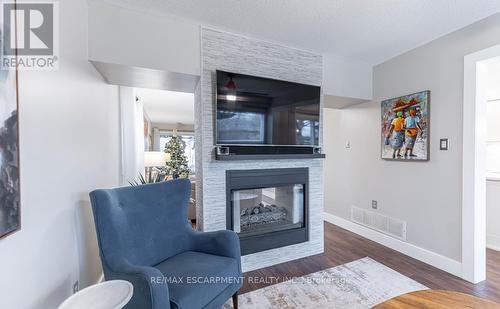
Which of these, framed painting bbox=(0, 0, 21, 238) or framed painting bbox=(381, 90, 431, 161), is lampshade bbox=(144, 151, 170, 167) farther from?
framed painting bbox=(381, 90, 431, 161)

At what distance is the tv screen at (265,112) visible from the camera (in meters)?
2.17

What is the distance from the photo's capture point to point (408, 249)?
2.65 m

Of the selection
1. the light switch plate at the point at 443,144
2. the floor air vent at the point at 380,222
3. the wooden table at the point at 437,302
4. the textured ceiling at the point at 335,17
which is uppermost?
the textured ceiling at the point at 335,17

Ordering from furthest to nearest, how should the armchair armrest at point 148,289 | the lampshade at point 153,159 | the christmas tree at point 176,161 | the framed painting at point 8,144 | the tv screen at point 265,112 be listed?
the christmas tree at point 176,161, the lampshade at point 153,159, the tv screen at point 265,112, the armchair armrest at point 148,289, the framed painting at point 8,144

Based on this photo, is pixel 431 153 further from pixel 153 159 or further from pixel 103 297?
pixel 153 159

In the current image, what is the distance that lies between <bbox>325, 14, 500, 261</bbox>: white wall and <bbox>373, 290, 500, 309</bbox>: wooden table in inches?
58.0

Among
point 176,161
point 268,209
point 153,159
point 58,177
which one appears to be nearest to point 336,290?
point 268,209

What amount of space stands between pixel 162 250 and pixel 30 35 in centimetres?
144

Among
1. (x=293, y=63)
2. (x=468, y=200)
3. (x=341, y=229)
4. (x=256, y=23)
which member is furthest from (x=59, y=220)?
(x=341, y=229)

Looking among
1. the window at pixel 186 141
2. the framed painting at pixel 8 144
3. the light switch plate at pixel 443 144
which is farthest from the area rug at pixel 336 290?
the window at pixel 186 141

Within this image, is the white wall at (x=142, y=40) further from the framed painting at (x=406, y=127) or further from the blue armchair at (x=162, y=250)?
the framed painting at (x=406, y=127)

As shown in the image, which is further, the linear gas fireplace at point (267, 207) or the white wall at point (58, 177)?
the linear gas fireplace at point (267, 207)

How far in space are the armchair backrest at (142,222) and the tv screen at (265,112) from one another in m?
0.68

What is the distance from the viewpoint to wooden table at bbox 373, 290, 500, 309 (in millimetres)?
1048
